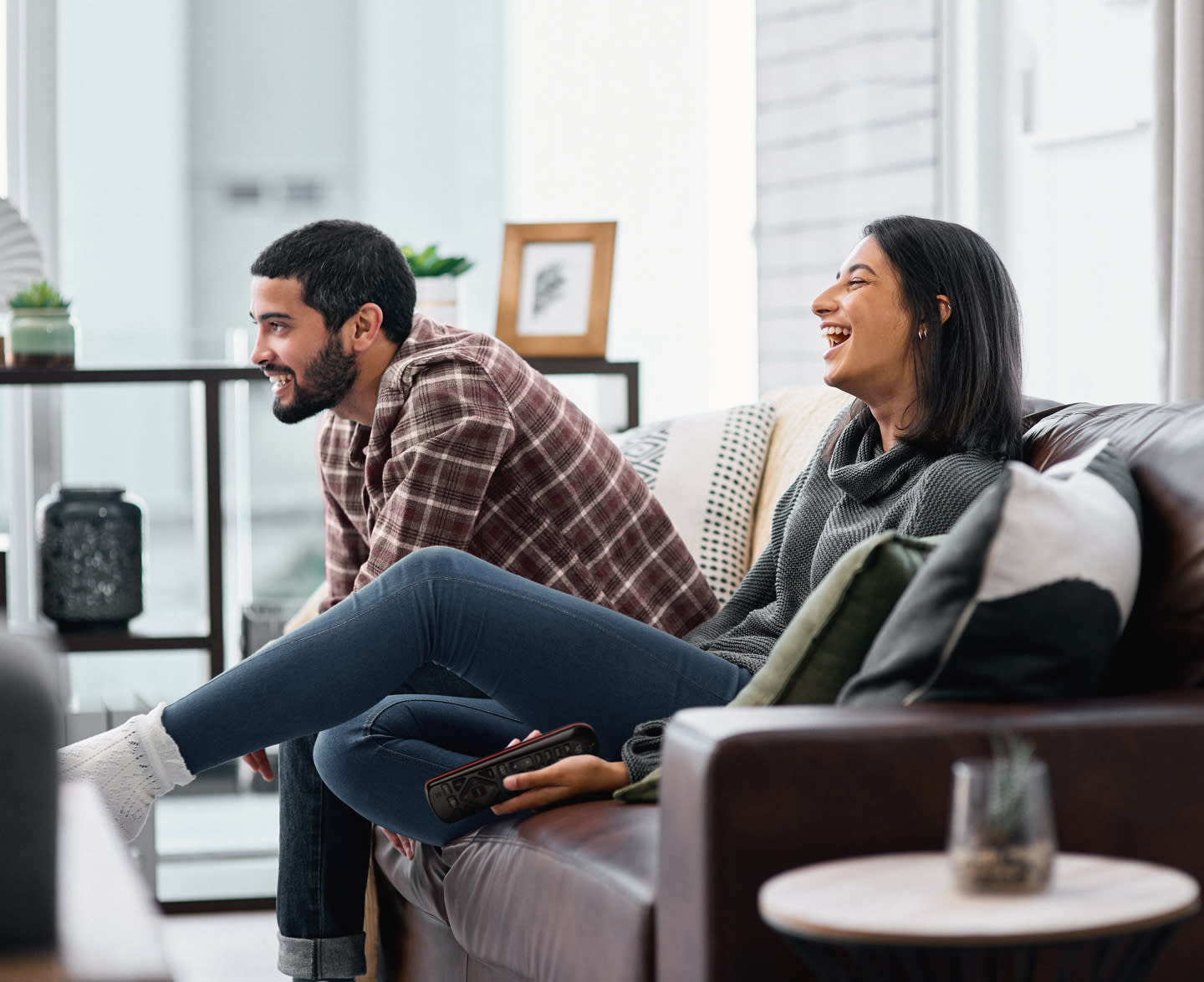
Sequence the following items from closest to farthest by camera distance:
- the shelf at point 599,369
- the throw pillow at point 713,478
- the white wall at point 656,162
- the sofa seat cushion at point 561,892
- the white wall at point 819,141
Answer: the sofa seat cushion at point 561,892 → the throw pillow at point 713,478 → the shelf at point 599,369 → the white wall at point 819,141 → the white wall at point 656,162

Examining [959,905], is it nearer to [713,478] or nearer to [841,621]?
[841,621]

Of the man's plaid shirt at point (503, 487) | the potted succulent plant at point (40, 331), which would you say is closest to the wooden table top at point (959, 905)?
the man's plaid shirt at point (503, 487)

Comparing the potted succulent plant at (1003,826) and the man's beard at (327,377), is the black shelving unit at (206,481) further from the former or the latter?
the potted succulent plant at (1003,826)

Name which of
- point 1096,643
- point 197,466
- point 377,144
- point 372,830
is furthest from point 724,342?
point 1096,643

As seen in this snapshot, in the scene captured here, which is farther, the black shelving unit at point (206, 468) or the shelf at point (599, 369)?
the shelf at point (599, 369)

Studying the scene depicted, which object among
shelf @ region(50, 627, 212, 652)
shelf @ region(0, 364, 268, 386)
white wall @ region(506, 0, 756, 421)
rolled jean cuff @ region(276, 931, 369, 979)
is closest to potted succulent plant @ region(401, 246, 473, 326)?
shelf @ region(0, 364, 268, 386)

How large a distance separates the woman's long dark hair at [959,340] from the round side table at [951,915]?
0.75 meters

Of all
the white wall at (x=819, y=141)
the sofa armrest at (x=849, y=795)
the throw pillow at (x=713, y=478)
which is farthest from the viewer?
the white wall at (x=819, y=141)

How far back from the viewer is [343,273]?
2.16 metres

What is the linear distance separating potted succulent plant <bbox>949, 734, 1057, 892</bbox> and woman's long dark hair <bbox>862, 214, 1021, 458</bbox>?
82 cm

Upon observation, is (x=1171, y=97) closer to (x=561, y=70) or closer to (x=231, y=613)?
(x=561, y=70)

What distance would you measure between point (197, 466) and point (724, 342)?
4.10 feet

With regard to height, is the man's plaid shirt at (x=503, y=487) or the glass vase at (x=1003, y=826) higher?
the man's plaid shirt at (x=503, y=487)

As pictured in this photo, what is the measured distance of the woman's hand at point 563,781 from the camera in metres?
1.58
